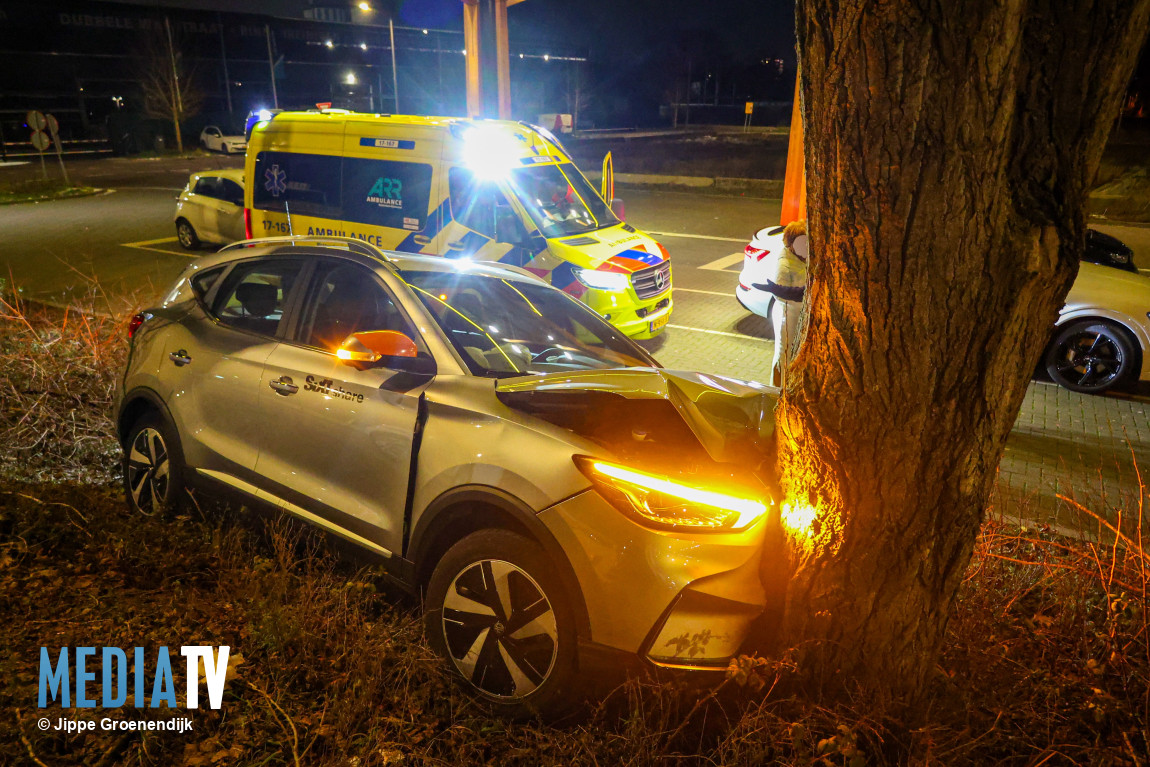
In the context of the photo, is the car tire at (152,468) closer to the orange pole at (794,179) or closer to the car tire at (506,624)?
the car tire at (506,624)

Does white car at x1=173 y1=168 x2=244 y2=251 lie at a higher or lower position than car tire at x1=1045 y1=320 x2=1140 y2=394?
higher

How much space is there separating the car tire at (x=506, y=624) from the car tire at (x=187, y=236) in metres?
13.4

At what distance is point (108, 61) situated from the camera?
44.9m

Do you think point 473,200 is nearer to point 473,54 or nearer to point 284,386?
point 284,386

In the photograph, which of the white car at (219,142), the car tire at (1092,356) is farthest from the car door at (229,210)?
the white car at (219,142)

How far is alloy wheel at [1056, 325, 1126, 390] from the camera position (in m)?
7.18

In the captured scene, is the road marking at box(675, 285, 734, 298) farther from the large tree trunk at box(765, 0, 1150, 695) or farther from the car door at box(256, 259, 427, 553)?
the large tree trunk at box(765, 0, 1150, 695)

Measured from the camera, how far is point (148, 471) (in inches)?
167

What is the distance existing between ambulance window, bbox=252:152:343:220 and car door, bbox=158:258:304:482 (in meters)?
4.48

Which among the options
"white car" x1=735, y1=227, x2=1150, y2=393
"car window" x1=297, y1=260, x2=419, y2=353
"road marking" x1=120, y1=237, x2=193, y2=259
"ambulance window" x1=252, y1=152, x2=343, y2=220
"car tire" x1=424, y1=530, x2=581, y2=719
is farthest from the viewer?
"road marking" x1=120, y1=237, x2=193, y2=259

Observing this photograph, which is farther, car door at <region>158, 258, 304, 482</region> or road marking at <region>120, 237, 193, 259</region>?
road marking at <region>120, 237, 193, 259</region>

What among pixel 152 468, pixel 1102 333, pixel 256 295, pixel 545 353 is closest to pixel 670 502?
pixel 545 353

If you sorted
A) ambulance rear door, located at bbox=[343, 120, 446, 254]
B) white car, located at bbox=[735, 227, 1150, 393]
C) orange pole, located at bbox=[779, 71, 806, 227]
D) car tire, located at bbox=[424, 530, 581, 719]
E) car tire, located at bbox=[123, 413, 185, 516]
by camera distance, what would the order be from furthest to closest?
orange pole, located at bbox=[779, 71, 806, 227] → ambulance rear door, located at bbox=[343, 120, 446, 254] → white car, located at bbox=[735, 227, 1150, 393] → car tire, located at bbox=[123, 413, 185, 516] → car tire, located at bbox=[424, 530, 581, 719]

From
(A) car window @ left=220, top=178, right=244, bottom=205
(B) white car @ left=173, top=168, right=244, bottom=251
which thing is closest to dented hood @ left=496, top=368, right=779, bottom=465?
(B) white car @ left=173, top=168, right=244, bottom=251
